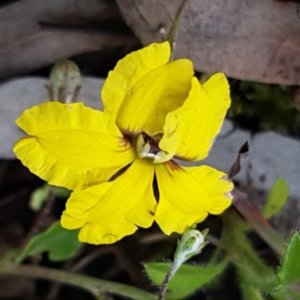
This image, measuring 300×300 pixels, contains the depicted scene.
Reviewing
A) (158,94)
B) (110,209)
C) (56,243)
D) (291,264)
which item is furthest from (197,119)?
(56,243)

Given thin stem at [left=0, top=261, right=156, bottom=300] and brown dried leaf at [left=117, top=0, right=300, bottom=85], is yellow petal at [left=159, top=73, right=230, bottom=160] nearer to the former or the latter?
brown dried leaf at [left=117, top=0, right=300, bottom=85]

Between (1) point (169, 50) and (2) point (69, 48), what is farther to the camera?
(2) point (69, 48)

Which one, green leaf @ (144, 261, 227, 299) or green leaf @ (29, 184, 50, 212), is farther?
green leaf @ (29, 184, 50, 212)

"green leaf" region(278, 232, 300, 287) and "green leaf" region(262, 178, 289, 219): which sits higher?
"green leaf" region(278, 232, 300, 287)

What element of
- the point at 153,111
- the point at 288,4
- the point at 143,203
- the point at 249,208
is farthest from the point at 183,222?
the point at 288,4

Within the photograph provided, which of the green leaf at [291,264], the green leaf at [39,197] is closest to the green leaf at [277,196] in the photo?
the green leaf at [291,264]

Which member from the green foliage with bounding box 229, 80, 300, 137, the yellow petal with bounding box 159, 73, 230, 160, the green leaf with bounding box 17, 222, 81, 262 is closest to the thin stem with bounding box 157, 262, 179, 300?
the yellow petal with bounding box 159, 73, 230, 160

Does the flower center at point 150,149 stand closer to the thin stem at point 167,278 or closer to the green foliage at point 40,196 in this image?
the thin stem at point 167,278

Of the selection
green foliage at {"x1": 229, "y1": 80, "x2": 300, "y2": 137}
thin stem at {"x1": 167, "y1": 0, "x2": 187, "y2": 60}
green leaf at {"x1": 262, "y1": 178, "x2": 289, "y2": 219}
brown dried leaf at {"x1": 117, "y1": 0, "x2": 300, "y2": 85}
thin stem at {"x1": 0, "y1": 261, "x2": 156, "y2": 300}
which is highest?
thin stem at {"x1": 167, "y1": 0, "x2": 187, "y2": 60}

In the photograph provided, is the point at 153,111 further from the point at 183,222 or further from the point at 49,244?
the point at 49,244

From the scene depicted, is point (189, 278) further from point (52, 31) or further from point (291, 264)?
point (52, 31)
